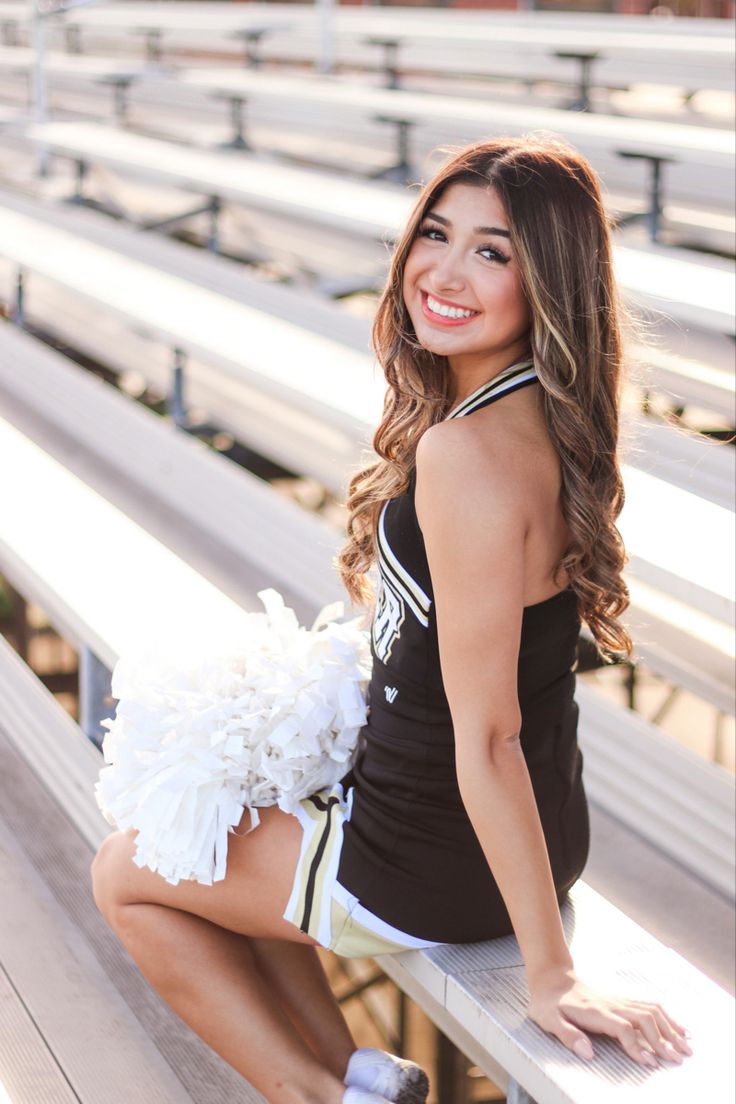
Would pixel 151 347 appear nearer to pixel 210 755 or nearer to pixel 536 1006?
pixel 210 755

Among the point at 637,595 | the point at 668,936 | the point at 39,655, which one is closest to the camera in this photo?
A: the point at 668,936

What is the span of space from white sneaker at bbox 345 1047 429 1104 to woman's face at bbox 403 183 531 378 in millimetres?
653

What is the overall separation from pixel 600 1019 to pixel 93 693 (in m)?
1.04

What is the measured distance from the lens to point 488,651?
3.42 feet

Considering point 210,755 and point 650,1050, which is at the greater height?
point 210,755

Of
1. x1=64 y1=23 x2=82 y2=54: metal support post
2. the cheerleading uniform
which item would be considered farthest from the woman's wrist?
x1=64 y1=23 x2=82 y2=54: metal support post

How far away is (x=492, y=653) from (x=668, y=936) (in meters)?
0.74

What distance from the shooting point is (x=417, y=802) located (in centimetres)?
116

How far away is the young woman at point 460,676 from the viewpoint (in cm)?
105

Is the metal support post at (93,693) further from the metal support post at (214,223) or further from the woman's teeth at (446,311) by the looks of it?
the metal support post at (214,223)

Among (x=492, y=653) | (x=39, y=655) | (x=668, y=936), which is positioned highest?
(x=492, y=653)

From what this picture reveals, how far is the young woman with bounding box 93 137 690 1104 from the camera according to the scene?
3.43ft

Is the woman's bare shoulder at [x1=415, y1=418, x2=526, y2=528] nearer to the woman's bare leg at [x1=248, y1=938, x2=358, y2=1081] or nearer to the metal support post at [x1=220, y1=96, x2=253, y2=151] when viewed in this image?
the woman's bare leg at [x1=248, y1=938, x2=358, y2=1081]

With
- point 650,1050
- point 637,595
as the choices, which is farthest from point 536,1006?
point 637,595
